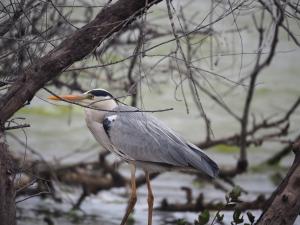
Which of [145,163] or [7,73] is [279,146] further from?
[7,73]

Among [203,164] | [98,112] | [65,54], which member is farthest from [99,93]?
[65,54]

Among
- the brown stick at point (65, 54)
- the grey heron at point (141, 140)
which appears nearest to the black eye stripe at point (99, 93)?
the grey heron at point (141, 140)

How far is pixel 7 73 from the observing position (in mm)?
4426

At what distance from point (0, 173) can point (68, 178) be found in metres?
3.51

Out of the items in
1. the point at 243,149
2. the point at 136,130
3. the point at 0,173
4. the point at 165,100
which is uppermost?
the point at 165,100

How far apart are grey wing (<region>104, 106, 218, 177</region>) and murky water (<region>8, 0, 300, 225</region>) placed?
42.8 inches

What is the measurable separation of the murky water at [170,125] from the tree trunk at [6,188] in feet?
8.58

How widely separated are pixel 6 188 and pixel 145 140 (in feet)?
5.97

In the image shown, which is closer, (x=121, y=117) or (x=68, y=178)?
(x=121, y=117)

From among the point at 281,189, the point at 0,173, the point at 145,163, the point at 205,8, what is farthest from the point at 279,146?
the point at 0,173

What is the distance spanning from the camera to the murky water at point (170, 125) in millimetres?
7246

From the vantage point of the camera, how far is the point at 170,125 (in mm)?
10367

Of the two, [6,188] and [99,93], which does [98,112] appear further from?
[6,188]

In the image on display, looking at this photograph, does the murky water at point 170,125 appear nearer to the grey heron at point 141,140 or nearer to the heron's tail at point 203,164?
the grey heron at point 141,140
